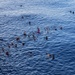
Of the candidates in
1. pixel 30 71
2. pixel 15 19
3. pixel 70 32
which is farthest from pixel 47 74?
pixel 15 19

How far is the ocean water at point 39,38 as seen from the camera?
102ft

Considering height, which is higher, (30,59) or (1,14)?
(1,14)

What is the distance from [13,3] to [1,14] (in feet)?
43.8

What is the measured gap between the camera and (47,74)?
95.9 ft

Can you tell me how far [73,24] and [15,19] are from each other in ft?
53.0

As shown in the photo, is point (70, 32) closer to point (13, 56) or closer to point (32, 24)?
point (32, 24)

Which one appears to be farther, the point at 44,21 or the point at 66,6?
the point at 66,6

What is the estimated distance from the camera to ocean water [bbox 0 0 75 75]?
31.0 meters

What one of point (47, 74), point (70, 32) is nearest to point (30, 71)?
point (47, 74)

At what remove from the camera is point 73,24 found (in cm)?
4769

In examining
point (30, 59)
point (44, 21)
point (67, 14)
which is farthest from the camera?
point (67, 14)

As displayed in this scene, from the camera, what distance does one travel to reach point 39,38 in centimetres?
4069

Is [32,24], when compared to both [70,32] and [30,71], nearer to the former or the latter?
[70,32]

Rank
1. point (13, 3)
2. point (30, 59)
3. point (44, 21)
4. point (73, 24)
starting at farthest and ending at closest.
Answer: point (13, 3) → point (44, 21) → point (73, 24) → point (30, 59)
